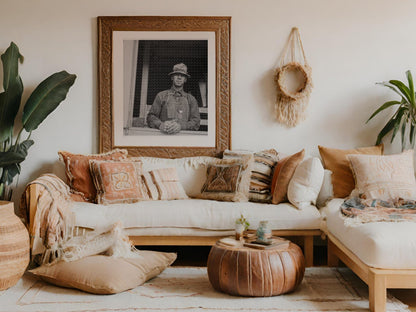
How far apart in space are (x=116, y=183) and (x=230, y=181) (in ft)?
3.14

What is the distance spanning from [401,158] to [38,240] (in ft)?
9.70

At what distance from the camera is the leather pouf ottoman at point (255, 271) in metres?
3.04

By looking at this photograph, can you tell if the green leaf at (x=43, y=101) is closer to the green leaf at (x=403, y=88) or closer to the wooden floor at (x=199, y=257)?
the wooden floor at (x=199, y=257)

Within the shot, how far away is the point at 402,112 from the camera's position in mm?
4574

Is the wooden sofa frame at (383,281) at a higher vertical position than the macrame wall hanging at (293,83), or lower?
lower

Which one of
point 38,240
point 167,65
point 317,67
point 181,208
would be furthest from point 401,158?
point 38,240

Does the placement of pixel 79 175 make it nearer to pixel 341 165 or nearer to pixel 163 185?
pixel 163 185

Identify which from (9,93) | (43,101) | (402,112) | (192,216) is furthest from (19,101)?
(402,112)

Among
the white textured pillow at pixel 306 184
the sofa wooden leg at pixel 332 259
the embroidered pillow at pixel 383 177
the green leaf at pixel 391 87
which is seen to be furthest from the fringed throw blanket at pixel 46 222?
the green leaf at pixel 391 87

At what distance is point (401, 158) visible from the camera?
167 inches

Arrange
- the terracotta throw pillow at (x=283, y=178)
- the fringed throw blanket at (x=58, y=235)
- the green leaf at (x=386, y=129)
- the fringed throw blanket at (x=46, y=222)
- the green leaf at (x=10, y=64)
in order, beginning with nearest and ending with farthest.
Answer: the fringed throw blanket at (x=58, y=235), the fringed throw blanket at (x=46, y=222), the terracotta throw pillow at (x=283, y=178), the green leaf at (x=10, y=64), the green leaf at (x=386, y=129)

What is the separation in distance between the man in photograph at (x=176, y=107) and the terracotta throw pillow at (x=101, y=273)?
1641 millimetres

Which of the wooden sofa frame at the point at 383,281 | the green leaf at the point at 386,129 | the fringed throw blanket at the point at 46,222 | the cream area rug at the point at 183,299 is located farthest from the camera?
the green leaf at the point at 386,129

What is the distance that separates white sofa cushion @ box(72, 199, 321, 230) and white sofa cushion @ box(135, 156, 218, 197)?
2.03 ft
